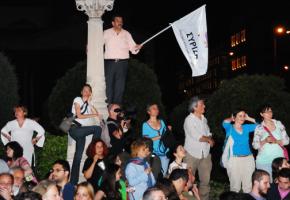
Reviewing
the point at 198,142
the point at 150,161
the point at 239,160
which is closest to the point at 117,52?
the point at 198,142

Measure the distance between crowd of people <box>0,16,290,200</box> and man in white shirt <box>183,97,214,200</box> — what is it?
0.06ft

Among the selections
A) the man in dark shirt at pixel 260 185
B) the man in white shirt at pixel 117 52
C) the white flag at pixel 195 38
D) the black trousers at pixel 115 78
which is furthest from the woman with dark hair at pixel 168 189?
the black trousers at pixel 115 78

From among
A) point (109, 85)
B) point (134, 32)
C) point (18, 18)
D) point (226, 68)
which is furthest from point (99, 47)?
point (226, 68)

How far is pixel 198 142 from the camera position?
40.4 ft

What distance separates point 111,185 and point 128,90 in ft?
29.9

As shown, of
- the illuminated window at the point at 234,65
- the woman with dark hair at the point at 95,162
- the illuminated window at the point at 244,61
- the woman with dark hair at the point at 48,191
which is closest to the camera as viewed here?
the woman with dark hair at the point at 48,191

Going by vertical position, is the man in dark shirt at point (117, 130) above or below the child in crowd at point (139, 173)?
above

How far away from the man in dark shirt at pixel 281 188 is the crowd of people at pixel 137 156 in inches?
0.5

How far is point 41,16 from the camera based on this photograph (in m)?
29.8

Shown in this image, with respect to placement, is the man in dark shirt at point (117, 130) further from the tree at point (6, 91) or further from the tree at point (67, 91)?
the tree at point (67, 91)

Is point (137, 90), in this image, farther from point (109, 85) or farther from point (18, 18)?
point (18, 18)

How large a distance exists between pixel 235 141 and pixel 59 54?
18723mm

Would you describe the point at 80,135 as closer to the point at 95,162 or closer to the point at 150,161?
the point at 95,162

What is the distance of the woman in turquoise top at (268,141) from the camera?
11.6 metres
